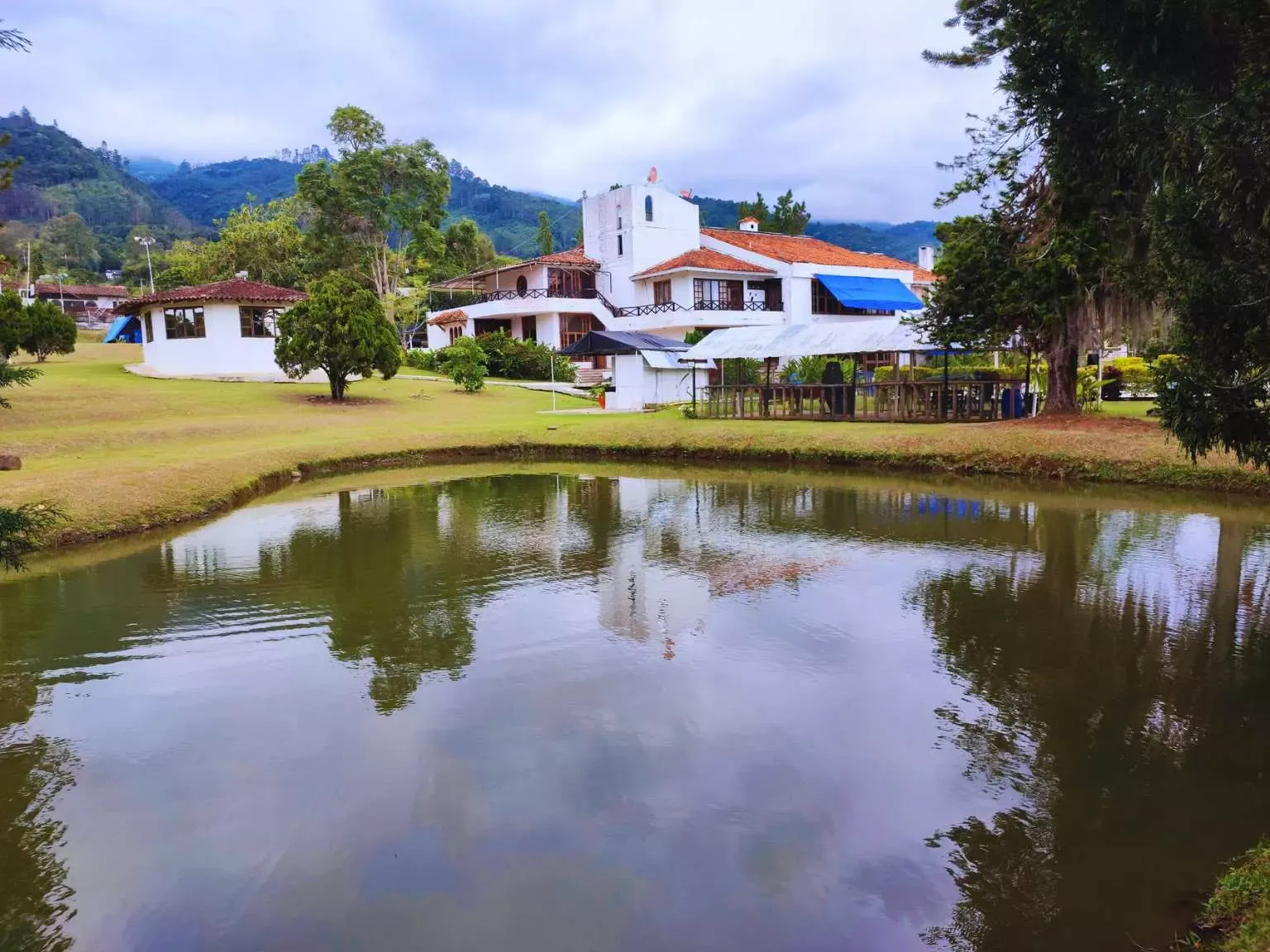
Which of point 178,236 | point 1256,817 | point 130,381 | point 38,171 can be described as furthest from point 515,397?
point 38,171

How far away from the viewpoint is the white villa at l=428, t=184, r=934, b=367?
43188mm

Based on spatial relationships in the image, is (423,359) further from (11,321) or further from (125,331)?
(125,331)

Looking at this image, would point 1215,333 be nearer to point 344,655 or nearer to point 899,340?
point 344,655

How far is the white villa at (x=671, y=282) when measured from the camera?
43188 mm

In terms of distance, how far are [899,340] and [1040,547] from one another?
13323mm

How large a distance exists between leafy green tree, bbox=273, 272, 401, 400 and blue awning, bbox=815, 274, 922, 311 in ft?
73.1

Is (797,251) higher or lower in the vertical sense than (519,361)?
higher

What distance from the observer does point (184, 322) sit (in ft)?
117

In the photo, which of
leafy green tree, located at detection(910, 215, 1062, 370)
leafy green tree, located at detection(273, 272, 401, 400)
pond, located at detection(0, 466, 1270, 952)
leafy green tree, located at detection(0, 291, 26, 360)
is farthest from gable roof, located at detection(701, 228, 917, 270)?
pond, located at detection(0, 466, 1270, 952)

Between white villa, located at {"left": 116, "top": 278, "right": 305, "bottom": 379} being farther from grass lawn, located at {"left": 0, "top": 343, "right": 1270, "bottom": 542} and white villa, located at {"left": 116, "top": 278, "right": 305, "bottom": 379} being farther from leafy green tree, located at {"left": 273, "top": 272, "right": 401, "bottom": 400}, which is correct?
leafy green tree, located at {"left": 273, "top": 272, "right": 401, "bottom": 400}

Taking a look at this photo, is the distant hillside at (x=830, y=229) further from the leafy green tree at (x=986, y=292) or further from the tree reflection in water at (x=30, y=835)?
the tree reflection in water at (x=30, y=835)

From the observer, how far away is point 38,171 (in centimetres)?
12912

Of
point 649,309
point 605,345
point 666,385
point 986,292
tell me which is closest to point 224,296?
point 605,345

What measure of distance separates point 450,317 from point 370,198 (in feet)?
25.6
